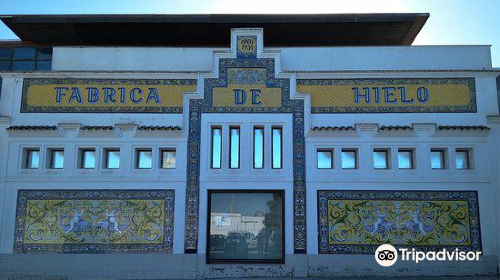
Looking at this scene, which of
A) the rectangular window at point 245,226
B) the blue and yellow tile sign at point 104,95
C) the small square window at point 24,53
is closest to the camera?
the rectangular window at point 245,226

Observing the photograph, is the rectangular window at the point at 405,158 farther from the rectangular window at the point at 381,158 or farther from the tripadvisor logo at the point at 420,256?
the tripadvisor logo at the point at 420,256

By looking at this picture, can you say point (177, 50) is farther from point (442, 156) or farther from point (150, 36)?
point (442, 156)

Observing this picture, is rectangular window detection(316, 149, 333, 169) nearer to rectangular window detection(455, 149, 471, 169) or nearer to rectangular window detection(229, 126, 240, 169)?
rectangular window detection(229, 126, 240, 169)

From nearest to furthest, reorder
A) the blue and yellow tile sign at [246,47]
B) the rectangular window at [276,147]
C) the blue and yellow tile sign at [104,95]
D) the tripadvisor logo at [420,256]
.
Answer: the tripadvisor logo at [420,256] → the rectangular window at [276,147] → the blue and yellow tile sign at [104,95] → the blue and yellow tile sign at [246,47]

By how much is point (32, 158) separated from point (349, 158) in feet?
36.8

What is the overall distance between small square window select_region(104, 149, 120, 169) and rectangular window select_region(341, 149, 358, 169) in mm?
7914

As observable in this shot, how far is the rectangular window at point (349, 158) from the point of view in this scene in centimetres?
1795

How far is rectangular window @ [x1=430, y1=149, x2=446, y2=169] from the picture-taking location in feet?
59.0

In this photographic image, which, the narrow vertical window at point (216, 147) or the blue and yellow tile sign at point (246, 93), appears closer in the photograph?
the narrow vertical window at point (216, 147)

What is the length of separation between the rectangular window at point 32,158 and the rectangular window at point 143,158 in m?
3.53

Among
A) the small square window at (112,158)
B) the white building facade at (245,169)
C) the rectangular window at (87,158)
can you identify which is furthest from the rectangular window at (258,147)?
the rectangular window at (87,158)

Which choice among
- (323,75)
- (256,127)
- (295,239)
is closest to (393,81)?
(323,75)

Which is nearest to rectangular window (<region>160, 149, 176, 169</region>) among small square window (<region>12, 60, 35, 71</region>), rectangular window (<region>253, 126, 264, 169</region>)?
rectangular window (<region>253, 126, 264, 169</region>)

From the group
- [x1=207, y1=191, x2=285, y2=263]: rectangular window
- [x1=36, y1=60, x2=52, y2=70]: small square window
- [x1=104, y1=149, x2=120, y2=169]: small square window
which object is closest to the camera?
[x1=207, y1=191, x2=285, y2=263]: rectangular window
